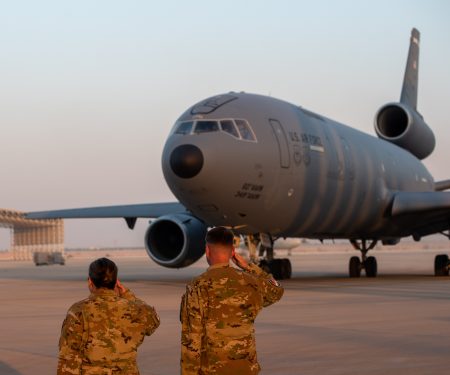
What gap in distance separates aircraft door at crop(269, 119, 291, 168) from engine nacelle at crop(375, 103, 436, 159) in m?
10.0

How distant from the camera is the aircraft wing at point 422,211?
2380 cm

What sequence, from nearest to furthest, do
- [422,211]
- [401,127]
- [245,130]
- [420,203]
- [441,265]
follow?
[245,130]
[420,203]
[422,211]
[441,265]
[401,127]

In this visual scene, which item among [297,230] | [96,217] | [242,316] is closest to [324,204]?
[297,230]

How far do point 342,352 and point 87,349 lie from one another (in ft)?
14.8

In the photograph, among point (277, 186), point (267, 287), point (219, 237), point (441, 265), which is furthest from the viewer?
point (441, 265)

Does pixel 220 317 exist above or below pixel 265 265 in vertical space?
above

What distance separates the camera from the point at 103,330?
4977 mm

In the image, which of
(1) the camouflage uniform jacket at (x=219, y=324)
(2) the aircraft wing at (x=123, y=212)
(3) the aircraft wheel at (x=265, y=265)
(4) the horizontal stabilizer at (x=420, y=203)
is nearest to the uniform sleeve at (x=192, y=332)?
(1) the camouflage uniform jacket at (x=219, y=324)

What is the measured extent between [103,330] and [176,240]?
61.2 ft

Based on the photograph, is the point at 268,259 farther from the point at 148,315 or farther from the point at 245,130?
the point at 148,315

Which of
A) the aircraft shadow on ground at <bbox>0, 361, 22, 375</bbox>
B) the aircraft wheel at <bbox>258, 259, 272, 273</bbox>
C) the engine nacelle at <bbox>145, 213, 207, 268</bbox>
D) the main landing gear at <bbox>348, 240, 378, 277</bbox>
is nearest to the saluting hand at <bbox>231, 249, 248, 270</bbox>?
the aircraft shadow on ground at <bbox>0, 361, 22, 375</bbox>

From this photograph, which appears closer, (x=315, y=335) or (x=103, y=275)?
(x=103, y=275)

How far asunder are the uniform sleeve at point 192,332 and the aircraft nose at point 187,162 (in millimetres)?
13270

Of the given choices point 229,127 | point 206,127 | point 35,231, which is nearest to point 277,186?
point 229,127
